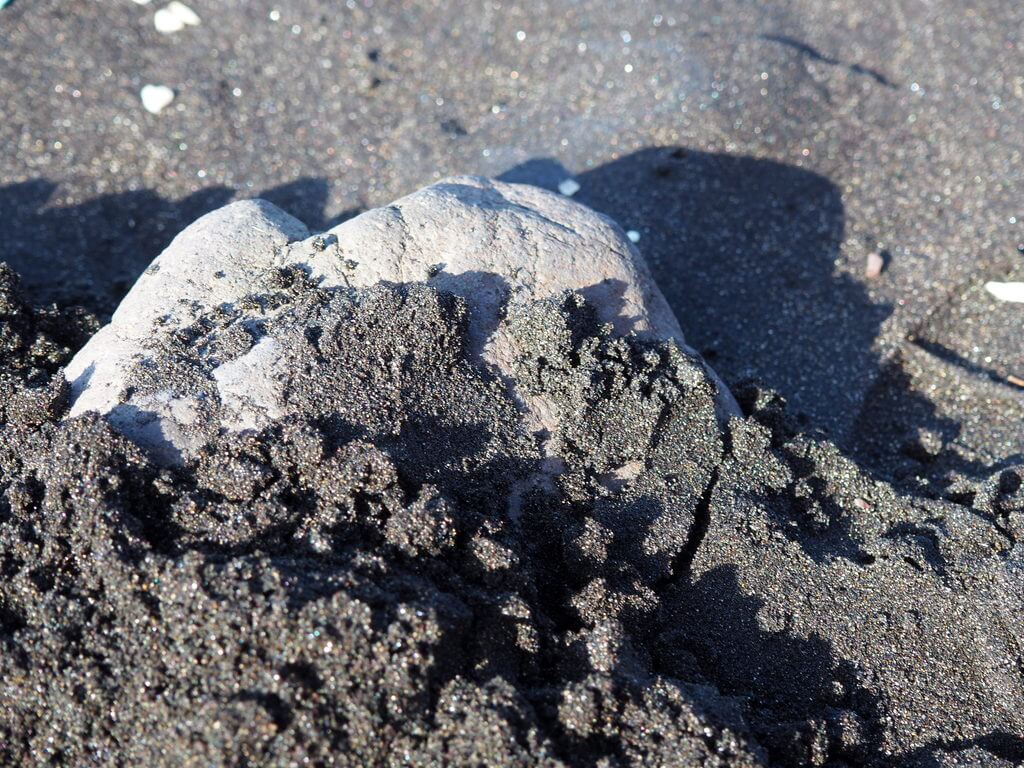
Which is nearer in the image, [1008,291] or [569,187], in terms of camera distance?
[1008,291]

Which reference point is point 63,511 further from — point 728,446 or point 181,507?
point 728,446

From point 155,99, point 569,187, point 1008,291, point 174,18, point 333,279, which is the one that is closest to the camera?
point 333,279

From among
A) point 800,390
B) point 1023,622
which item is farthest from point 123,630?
point 800,390

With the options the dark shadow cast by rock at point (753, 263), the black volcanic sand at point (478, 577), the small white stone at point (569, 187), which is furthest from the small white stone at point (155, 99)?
the small white stone at point (569, 187)

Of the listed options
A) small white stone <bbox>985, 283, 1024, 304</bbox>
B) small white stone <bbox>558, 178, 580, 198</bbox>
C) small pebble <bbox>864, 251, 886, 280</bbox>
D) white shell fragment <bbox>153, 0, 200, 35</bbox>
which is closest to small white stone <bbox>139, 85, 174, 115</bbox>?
white shell fragment <bbox>153, 0, 200, 35</bbox>

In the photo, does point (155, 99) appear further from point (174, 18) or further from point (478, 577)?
point (478, 577)

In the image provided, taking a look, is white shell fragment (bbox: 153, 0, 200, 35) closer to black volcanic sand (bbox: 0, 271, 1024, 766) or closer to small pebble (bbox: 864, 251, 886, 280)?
black volcanic sand (bbox: 0, 271, 1024, 766)

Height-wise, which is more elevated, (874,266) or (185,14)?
(874,266)

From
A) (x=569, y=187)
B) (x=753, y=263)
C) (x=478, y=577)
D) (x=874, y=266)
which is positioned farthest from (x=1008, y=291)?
(x=478, y=577)
